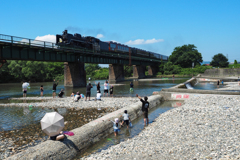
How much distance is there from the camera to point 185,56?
11550 centimetres

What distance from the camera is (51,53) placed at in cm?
3469

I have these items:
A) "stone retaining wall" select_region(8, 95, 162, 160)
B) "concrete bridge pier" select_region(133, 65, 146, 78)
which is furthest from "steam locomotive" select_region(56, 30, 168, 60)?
"stone retaining wall" select_region(8, 95, 162, 160)

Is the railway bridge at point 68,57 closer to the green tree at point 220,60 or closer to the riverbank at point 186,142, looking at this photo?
the riverbank at point 186,142

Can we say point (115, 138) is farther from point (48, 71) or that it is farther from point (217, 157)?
point (48, 71)

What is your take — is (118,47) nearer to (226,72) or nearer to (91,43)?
(91,43)

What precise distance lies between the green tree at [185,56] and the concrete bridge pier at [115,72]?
5964cm

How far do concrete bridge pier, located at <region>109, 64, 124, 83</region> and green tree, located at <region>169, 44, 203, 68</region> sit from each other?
196ft

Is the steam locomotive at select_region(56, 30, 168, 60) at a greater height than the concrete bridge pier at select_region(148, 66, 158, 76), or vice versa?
the steam locomotive at select_region(56, 30, 168, 60)

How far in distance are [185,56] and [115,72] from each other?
214ft

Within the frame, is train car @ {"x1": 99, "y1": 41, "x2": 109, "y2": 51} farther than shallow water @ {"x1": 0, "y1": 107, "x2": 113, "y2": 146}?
Yes

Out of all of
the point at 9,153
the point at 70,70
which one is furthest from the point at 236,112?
the point at 70,70

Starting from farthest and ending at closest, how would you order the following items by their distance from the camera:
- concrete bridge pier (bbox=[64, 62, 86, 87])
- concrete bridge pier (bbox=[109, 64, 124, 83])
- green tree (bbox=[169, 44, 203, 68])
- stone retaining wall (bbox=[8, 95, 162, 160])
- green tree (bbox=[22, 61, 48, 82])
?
green tree (bbox=[169, 44, 203, 68]) < green tree (bbox=[22, 61, 48, 82]) < concrete bridge pier (bbox=[109, 64, 124, 83]) < concrete bridge pier (bbox=[64, 62, 86, 87]) < stone retaining wall (bbox=[8, 95, 162, 160])

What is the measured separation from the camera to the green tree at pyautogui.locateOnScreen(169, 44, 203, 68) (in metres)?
115

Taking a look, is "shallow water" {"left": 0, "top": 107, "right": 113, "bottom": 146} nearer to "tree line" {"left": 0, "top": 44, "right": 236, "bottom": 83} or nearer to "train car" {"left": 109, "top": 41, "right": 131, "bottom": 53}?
"train car" {"left": 109, "top": 41, "right": 131, "bottom": 53}
